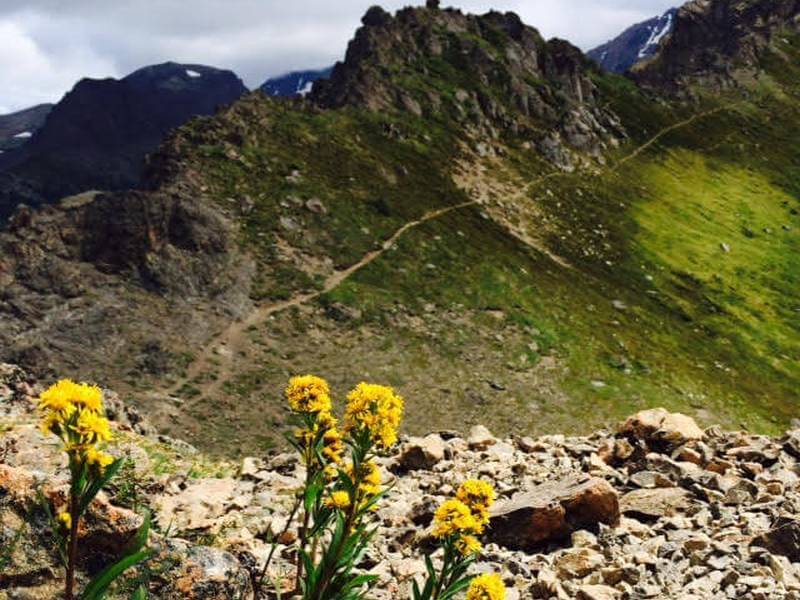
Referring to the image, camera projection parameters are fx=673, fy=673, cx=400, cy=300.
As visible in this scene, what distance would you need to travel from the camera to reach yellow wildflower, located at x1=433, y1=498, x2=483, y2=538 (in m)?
6.30

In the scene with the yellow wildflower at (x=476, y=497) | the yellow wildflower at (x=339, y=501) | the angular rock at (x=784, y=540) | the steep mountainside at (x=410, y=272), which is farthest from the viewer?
the steep mountainside at (x=410, y=272)

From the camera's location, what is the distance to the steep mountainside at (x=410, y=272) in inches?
1767

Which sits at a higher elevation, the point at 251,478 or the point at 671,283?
the point at 251,478

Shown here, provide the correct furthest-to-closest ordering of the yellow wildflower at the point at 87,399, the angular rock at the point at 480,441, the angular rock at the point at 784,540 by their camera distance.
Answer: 1. the angular rock at the point at 480,441
2. the angular rock at the point at 784,540
3. the yellow wildflower at the point at 87,399

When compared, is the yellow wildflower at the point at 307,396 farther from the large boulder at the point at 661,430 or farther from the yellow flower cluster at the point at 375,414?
the large boulder at the point at 661,430

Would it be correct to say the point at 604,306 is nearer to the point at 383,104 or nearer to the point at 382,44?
the point at 383,104

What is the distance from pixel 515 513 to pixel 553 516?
30.1 inches

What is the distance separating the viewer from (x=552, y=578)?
37.1ft

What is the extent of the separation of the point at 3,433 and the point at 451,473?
1053 cm

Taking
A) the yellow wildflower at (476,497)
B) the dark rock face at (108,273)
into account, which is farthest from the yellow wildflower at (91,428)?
the dark rock face at (108,273)

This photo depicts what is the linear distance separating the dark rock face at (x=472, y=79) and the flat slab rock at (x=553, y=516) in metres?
82.1

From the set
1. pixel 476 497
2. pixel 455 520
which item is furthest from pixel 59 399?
pixel 476 497

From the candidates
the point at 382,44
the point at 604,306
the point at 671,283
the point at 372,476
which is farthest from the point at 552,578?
the point at 382,44

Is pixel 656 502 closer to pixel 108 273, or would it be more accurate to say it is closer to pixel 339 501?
pixel 339 501
